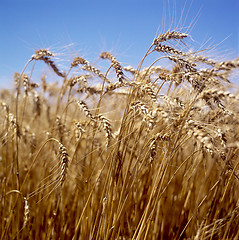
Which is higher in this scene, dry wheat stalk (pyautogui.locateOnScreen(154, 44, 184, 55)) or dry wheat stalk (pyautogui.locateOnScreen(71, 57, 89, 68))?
dry wheat stalk (pyautogui.locateOnScreen(71, 57, 89, 68))

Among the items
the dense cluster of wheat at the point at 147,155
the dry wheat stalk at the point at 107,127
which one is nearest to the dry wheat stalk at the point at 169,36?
the dense cluster of wheat at the point at 147,155

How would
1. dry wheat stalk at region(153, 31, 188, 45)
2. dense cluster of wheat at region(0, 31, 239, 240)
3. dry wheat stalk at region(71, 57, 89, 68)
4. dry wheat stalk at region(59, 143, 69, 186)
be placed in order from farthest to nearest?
1. dry wheat stalk at region(71, 57, 89, 68)
2. dry wheat stalk at region(153, 31, 188, 45)
3. dry wheat stalk at region(59, 143, 69, 186)
4. dense cluster of wheat at region(0, 31, 239, 240)

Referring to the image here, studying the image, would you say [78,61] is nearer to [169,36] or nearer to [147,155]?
[169,36]

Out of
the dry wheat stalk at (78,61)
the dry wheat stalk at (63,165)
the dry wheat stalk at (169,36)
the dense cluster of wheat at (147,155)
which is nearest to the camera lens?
the dense cluster of wheat at (147,155)

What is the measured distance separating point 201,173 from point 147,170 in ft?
2.54

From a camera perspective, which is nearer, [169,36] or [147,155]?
[147,155]

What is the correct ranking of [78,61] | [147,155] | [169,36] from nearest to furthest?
1. [147,155]
2. [169,36]
3. [78,61]

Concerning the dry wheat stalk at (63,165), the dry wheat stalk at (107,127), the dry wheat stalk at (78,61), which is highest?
the dry wheat stalk at (78,61)

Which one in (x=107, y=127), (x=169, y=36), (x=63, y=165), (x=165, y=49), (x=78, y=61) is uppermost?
(x=78, y=61)

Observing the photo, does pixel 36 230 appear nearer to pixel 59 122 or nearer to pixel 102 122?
pixel 59 122

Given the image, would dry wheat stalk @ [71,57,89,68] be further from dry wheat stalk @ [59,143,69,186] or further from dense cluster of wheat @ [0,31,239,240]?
dry wheat stalk @ [59,143,69,186]

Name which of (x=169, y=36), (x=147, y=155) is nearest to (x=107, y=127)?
(x=147, y=155)

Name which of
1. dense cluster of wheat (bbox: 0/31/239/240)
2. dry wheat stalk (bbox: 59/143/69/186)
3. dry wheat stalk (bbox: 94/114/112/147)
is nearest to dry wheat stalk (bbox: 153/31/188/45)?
dense cluster of wheat (bbox: 0/31/239/240)

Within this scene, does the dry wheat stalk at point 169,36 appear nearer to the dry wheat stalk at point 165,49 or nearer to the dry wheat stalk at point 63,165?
the dry wheat stalk at point 165,49
